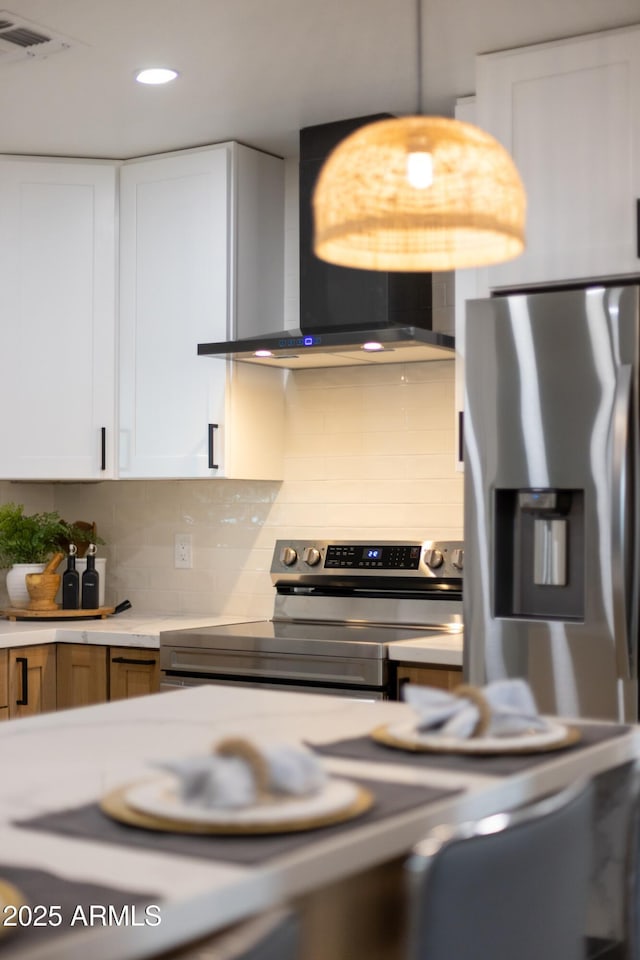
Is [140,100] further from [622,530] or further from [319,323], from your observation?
[622,530]

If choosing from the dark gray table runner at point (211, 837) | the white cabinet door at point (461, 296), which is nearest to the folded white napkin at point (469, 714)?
the dark gray table runner at point (211, 837)

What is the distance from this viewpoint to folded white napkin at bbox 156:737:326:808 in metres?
1.31

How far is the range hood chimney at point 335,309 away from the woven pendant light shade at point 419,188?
1.75 m

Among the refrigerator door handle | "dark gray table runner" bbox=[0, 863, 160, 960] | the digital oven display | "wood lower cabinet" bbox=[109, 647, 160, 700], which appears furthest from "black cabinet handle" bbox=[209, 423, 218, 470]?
"dark gray table runner" bbox=[0, 863, 160, 960]

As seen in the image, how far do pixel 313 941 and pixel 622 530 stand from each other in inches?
64.4

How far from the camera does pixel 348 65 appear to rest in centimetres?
340

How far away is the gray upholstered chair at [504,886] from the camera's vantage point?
4.04 ft

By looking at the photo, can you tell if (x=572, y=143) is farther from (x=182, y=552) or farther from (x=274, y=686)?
(x=182, y=552)

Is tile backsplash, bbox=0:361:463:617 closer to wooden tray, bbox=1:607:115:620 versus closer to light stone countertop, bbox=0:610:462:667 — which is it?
light stone countertop, bbox=0:610:462:667

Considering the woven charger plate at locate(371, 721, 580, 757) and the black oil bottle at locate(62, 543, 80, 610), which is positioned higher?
the black oil bottle at locate(62, 543, 80, 610)

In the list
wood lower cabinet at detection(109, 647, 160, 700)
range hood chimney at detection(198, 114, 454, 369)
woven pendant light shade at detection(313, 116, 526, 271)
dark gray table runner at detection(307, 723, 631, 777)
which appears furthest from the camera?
wood lower cabinet at detection(109, 647, 160, 700)

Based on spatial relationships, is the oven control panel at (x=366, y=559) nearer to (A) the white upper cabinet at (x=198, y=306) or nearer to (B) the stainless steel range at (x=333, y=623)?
(B) the stainless steel range at (x=333, y=623)

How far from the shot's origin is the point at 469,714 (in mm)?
1736

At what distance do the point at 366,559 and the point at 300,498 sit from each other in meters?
0.42
